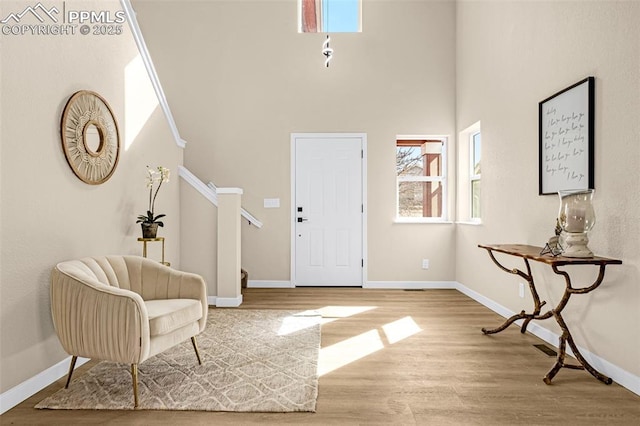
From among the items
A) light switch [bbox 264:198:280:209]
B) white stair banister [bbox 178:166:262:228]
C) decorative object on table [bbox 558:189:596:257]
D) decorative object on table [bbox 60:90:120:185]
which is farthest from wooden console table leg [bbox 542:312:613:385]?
light switch [bbox 264:198:280:209]

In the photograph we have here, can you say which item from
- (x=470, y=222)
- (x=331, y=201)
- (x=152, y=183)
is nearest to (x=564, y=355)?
(x=470, y=222)

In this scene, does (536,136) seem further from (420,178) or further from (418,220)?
(418,220)

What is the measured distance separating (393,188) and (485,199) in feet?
4.39

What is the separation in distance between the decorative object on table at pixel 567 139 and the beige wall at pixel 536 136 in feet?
0.19

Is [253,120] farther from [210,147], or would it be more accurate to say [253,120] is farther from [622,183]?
[622,183]

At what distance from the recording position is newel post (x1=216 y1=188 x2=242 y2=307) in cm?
448

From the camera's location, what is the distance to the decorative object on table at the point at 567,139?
275cm

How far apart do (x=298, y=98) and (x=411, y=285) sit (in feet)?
10.0

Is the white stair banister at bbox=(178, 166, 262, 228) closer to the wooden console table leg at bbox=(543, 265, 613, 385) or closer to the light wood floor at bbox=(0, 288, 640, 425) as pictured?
the light wood floor at bbox=(0, 288, 640, 425)

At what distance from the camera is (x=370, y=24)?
18.3 ft

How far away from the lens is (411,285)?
5.54 meters

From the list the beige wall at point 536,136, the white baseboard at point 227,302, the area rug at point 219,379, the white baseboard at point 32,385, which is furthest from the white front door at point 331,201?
the white baseboard at point 32,385

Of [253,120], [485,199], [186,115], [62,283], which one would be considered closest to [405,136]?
[485,199]

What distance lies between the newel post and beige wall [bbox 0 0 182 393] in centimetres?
124
